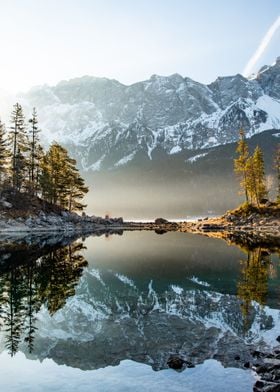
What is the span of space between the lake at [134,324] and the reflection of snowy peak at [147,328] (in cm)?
5

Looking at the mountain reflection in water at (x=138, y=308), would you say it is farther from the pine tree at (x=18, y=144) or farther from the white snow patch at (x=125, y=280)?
the pine tree at (x=18, y=144)

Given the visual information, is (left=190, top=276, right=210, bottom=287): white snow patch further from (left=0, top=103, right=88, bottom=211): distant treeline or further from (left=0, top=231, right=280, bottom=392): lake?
(left=0, top=103, right=88, bottom=211): distant treeline

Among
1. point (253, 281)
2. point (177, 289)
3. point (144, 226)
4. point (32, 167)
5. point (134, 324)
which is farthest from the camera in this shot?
point (144, 226)

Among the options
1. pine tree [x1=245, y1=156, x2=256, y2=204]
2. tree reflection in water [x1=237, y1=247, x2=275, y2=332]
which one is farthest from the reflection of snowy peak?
pine tree [x1=245, y1=156, x2=256, y2=204]

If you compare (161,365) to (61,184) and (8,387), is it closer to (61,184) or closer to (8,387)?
(8,387)

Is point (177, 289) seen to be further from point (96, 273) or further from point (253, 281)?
point (96, 273)

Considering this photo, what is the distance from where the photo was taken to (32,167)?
3637 inches

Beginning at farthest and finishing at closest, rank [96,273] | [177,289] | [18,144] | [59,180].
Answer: [59,180], [18,144], [96,273], [177,289]

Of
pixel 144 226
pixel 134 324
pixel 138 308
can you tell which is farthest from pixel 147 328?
pixel 144 226

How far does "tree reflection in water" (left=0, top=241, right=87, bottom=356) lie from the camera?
2222 cm

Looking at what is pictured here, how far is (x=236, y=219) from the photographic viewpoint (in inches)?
3947

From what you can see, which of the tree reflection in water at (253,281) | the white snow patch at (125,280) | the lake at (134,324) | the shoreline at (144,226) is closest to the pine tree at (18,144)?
the shoreline at (144,226)

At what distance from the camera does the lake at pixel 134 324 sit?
15.9 m

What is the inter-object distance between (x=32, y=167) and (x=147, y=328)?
75.3m
